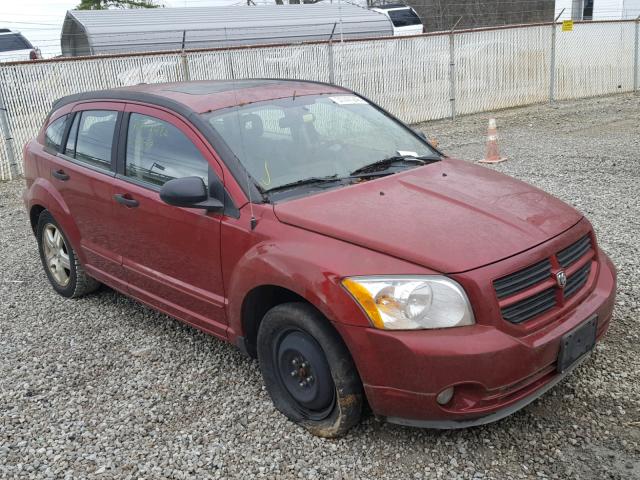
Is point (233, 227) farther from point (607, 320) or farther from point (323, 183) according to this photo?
point (607, 320)

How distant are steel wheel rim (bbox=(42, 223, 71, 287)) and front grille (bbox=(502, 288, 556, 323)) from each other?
3743 mm

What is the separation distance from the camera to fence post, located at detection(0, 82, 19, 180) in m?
10.7

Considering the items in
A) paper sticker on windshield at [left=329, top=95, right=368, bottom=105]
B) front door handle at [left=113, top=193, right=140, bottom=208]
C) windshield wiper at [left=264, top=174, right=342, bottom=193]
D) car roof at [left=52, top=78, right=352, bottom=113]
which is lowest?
front door handle at [left=113, top=193, right=140, bottom=208]

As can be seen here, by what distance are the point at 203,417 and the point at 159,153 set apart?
1.65m

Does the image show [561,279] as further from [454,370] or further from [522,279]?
[454,370]

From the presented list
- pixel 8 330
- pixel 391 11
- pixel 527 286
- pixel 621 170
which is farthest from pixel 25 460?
pixel 391 11

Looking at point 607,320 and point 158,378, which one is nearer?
point 607,320

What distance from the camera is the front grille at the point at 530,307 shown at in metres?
2.87

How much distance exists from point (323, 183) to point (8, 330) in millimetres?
2922

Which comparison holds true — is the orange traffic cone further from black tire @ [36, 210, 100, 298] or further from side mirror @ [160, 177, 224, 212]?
side mirror @ [160, 177, 224, 212]

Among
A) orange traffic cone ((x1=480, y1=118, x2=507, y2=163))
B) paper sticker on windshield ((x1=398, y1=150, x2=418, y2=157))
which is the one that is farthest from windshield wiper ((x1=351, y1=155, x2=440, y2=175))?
orange traffic cone ((x1=480, y1=118, x2=507, y2=163))

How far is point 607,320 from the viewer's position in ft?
11.1

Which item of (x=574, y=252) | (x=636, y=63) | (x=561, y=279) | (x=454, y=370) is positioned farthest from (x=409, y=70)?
(x=454, y=370)

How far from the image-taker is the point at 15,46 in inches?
885
